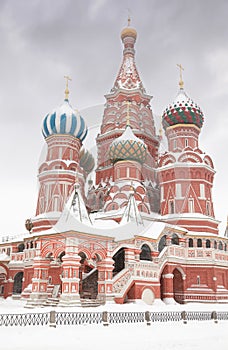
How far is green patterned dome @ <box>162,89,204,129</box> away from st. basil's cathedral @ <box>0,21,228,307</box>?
7 cm

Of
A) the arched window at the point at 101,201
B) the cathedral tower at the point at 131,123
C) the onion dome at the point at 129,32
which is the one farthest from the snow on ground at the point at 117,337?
the onion dome at the point at 129,32

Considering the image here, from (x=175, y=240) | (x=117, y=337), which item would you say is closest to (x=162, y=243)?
(x=175, y=240)

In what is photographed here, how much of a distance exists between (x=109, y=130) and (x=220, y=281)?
13.2 metres

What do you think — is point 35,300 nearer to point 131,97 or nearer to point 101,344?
point 101,344

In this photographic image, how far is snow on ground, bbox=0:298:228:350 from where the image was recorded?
7.49 meters

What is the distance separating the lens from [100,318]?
34.5 feet

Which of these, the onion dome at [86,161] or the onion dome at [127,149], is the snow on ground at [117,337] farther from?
the onion dome at [86,161]

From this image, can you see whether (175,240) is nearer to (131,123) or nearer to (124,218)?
(124,218)

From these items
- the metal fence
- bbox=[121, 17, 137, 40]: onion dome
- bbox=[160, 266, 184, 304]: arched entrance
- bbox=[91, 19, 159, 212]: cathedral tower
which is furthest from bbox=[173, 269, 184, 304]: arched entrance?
bbox=[121, 17, 137, 40]: onion dome

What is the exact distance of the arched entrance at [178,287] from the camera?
20.4 meters

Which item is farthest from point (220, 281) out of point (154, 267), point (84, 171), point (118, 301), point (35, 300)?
point (84, 171)

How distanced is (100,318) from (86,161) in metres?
18.3

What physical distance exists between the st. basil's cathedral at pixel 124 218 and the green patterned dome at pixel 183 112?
0.07 m

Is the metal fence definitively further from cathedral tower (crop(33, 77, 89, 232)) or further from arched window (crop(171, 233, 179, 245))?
cathedral tower (crop(33, 77, 89, 232))
